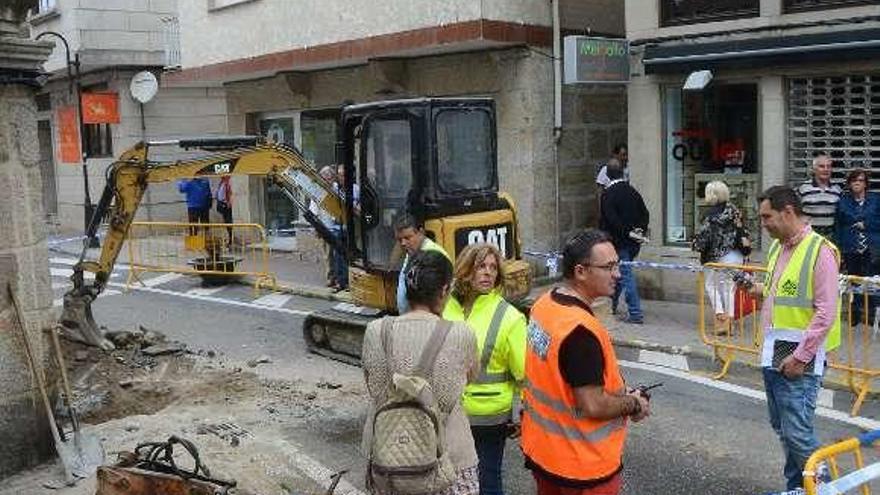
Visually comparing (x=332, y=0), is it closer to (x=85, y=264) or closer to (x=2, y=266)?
(x=85, y=264)

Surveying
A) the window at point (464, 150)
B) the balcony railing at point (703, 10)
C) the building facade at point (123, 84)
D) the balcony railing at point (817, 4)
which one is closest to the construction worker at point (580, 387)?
the window at point (464, 150)

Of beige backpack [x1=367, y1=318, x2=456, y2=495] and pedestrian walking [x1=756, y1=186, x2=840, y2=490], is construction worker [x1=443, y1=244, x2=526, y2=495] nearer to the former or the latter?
beige backpack [x1=367, y1=318, x2=456, y2=495]

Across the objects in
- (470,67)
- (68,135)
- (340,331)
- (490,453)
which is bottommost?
(340,331)

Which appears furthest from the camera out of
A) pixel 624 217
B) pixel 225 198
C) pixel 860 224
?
pixel 225 198

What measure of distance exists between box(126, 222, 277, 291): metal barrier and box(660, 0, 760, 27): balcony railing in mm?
6458

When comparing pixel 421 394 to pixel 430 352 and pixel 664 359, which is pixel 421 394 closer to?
pixel 430 352

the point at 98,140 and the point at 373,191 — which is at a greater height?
the point at 98,140

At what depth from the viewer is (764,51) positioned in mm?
10906

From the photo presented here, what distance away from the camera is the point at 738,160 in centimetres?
1198

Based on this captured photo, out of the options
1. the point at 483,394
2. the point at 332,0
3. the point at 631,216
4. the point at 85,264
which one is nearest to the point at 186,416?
the point at 85,264

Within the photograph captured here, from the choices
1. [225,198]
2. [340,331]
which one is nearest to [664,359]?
[340,331]

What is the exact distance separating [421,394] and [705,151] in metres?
9.57

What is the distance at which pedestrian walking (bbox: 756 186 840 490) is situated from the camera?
518cm

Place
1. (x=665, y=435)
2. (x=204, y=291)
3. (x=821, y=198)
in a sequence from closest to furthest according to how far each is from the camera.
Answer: (x=665, y=435)
(x=821, y=198)
(x=204, y=291)
